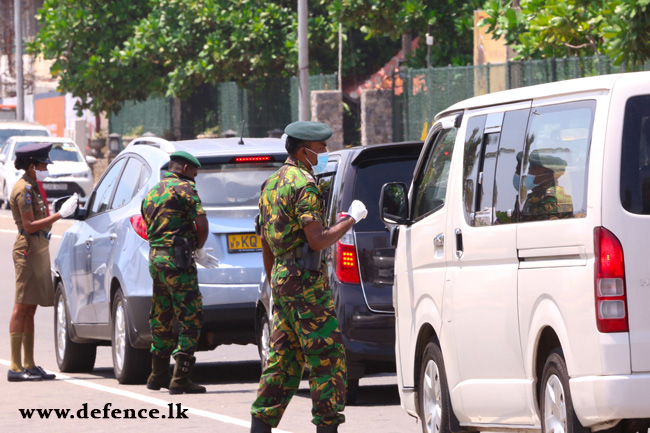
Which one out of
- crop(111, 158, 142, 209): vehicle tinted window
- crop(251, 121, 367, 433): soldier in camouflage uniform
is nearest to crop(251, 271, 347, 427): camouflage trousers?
crop(251, 121, 367, 433): soldier in camouflage uniform

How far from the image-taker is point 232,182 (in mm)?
11664

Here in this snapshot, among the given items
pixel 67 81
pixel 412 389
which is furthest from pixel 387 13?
pixel 412 389

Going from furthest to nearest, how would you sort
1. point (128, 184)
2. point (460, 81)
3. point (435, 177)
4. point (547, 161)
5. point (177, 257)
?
point (460, 81) < point (128, 184) < point (177, 257) < point (435, 177) < point (547, 161)

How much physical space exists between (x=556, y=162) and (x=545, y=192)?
14 cm

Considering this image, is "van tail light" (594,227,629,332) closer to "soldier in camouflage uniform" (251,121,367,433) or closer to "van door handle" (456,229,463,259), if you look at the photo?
"van door handle" (456,229,463,259)

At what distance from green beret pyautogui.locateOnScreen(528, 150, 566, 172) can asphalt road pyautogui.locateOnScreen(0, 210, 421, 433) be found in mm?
2917

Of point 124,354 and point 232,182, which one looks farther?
point 232,182

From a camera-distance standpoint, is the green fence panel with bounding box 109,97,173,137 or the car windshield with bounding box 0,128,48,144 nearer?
the car windshield with bounding box 0,128,48,144

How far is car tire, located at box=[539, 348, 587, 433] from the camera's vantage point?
6.15 meters

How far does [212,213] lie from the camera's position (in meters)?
11.4

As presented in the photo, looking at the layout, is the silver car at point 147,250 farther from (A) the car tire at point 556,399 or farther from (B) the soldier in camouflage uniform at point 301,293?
(A) the car tire at point 556,399

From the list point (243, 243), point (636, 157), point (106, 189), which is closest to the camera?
point (636, 157)

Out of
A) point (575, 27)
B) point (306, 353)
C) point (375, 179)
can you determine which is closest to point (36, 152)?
point (375, 179)

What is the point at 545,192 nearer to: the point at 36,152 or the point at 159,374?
the point at 159,374
